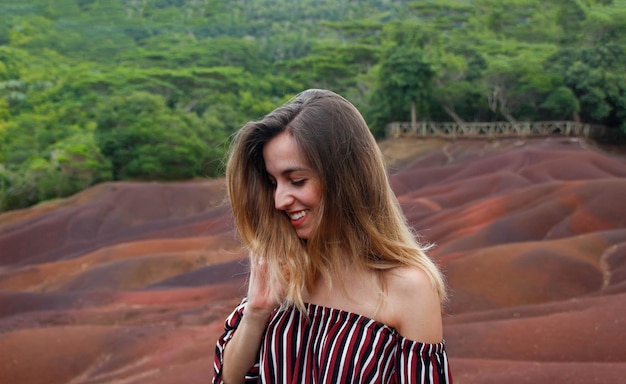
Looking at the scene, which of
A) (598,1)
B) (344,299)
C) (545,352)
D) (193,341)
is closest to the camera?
(344,299)

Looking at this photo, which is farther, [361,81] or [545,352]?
[361,81]

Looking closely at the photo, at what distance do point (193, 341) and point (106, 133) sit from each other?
99.0 ft

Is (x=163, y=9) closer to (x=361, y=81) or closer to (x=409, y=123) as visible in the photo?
(x=361, y=81)

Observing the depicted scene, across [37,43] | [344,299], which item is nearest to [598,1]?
[344,299]

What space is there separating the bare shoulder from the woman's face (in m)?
0.41

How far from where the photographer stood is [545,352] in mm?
10625

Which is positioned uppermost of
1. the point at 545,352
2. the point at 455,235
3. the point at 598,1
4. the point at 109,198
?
the point at 598,1

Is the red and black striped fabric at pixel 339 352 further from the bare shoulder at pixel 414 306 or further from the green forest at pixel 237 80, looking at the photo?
the green forest at pixel 237 80

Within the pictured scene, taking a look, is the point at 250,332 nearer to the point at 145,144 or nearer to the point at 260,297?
the point at 260,297

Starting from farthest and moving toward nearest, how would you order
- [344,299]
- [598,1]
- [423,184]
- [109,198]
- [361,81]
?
1. [361,81]
2. [598,1]
3. [109,198]
4. [423,184]
5. [344,299]

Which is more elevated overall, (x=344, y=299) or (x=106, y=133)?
(x=344, y=299)

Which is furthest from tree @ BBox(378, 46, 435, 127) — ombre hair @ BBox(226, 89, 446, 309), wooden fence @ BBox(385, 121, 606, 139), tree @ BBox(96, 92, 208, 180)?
ombre hair @ BBox(226, 89, 446, 309)

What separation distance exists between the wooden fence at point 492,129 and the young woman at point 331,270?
124ft

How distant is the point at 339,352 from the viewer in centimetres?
250
